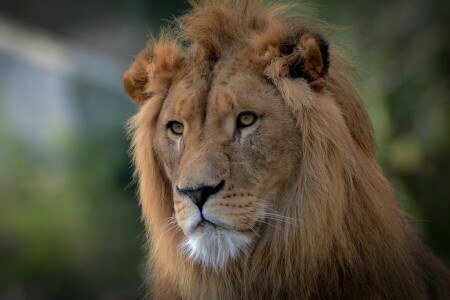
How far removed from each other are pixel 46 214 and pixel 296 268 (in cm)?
539

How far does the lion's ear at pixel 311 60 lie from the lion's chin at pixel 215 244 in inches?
26.7

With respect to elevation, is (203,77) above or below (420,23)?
below

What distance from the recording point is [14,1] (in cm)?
1084

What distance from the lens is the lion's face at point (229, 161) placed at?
338 centimetres

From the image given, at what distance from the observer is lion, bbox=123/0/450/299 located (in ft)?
11.3

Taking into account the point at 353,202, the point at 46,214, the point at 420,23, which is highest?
the point at 420,23

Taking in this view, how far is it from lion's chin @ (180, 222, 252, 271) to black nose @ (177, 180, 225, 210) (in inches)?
3.8

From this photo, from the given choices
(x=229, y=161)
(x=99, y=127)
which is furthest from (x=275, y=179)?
(x=99, y=127)

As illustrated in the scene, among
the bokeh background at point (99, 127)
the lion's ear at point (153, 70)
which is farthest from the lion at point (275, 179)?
the bokeh background at point (99, 127)

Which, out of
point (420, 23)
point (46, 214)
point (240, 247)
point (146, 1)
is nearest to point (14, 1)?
point (146, 1)

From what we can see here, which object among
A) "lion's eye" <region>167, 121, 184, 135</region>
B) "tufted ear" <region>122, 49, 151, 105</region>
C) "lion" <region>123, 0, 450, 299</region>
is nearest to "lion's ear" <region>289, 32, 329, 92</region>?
"lion" <region>123, 0, 450, 299</region>

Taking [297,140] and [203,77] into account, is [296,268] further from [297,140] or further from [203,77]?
[203,77]

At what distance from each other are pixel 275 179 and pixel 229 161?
205 millimetres

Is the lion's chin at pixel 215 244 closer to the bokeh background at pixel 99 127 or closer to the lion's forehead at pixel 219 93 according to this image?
the lion's forehead at pixel 219 93
